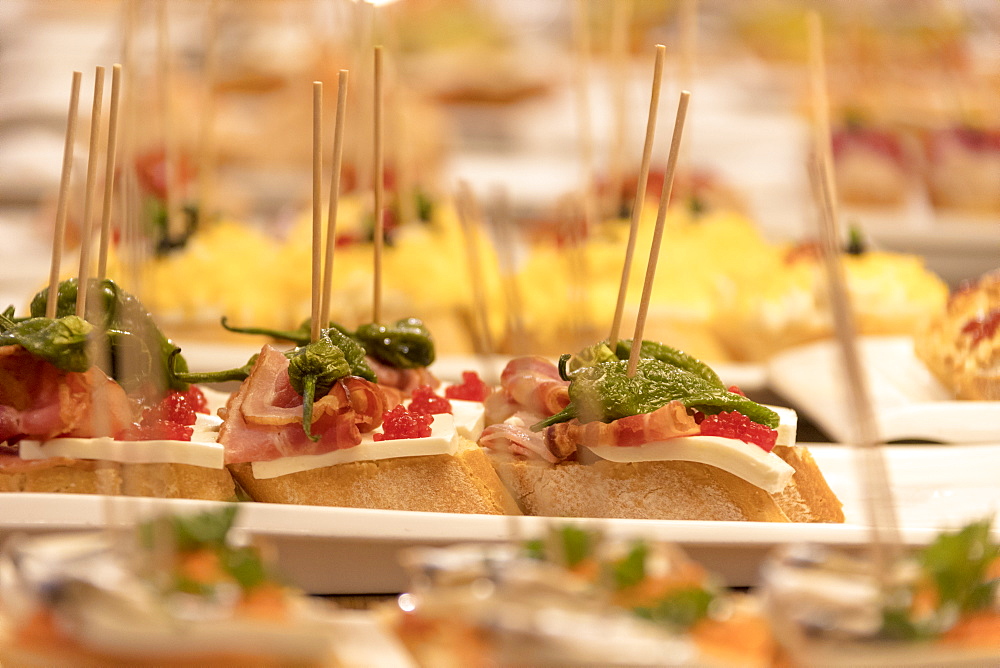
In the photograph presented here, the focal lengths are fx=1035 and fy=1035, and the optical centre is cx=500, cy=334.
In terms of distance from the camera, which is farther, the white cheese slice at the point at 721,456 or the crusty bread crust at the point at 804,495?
the crusty bread crust at the point at 804,495

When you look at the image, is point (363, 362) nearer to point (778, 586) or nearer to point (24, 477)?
point (24, 477)

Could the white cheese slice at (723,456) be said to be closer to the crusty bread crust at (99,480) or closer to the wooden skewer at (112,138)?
the crusty bread crust at (99,480)

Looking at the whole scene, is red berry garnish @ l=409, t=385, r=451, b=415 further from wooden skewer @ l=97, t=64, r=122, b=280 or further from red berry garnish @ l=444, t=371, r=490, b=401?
wooden skewer @ l=97, t=64, r=122, b=280

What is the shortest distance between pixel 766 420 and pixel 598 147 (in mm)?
5164

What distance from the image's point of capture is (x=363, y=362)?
81.0 inches

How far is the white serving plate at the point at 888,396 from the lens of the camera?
8.86 feet

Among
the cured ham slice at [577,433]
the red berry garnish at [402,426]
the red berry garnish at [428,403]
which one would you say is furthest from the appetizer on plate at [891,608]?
the red berry garnish at [428,403]

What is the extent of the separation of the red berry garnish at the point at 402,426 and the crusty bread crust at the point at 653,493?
25 cm

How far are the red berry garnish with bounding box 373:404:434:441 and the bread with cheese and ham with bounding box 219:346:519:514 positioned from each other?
22mm

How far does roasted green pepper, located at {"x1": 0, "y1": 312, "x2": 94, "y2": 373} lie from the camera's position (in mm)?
1884

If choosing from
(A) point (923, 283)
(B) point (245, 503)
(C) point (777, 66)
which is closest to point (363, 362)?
(B) point (245, 503)

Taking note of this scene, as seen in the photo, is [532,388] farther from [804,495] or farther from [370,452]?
[804,495]

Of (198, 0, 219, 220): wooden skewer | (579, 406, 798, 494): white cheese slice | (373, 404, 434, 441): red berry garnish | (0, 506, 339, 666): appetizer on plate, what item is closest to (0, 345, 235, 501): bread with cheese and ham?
(373, 404, 434, 441): red berry garnish

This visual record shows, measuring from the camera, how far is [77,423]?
6.33 ft
